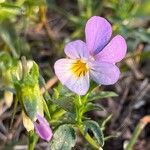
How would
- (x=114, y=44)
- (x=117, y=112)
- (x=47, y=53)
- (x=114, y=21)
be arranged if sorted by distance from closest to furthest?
(x=114, y=44) < (x=114, y=21) < (x=117, y=112) < (x=47, y=53)

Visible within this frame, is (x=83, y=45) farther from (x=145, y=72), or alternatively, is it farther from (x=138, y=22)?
(x=138, y=22)

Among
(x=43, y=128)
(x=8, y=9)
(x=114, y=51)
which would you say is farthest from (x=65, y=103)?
(x=8, y=9)

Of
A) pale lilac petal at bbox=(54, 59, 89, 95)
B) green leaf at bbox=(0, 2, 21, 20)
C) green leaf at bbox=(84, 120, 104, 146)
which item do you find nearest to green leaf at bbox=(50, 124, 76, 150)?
green leaf at bbox=(84, 120, 104, 146)

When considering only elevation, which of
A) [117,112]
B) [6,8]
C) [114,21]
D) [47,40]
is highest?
[6,8]

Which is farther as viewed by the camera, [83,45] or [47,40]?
[47,40]

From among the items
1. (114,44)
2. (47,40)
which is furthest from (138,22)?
(114,44)
